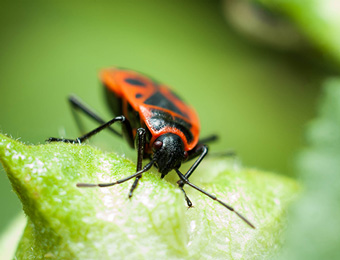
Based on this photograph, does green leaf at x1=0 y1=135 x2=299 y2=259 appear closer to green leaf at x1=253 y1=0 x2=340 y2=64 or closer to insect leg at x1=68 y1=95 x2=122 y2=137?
insect leg at x1=68 y1=95 x2=122 y2=137

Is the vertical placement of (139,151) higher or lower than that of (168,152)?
higher

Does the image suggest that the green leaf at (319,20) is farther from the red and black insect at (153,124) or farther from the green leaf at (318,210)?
the green leaf at (318,210)

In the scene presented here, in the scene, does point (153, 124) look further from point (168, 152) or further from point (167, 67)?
point (167, 67)

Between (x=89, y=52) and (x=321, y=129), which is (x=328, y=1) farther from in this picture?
(x=89, y=52)

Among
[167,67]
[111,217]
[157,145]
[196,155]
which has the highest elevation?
[111,217]

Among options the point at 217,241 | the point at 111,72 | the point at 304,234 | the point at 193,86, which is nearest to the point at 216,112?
the point at 193,86

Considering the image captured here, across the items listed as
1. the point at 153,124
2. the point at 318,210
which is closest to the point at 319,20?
the point at 153,124

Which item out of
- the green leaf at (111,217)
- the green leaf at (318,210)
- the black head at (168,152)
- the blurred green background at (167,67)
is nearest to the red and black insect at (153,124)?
the black head at (168,152)
